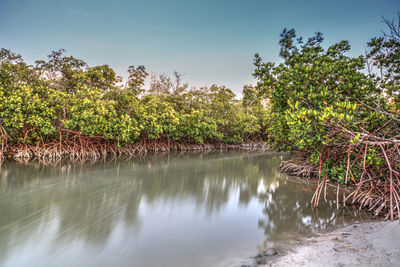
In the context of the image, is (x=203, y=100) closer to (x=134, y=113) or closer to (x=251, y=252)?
(x=134, y=113)

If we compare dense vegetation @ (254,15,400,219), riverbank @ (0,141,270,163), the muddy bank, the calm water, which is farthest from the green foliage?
the muddy bank

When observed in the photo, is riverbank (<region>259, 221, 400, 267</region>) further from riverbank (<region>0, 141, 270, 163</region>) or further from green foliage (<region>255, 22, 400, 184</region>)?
riverbank (<region>0, 141, 270, 163</region>)

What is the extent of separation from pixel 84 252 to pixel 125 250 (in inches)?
21.4

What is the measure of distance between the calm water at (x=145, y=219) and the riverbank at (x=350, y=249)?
0.40 metres

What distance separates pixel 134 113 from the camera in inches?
516

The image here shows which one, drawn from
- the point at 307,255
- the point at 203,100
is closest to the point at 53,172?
the point at 307,255

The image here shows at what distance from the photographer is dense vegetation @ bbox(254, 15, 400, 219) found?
12.8ft

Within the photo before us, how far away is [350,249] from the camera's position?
262 cm

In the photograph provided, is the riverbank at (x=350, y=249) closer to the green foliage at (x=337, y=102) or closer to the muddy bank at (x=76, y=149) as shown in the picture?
the green foliage at (x=337, y=102)

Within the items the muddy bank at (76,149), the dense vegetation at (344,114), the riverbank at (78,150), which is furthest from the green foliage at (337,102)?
the muddy bank at (76,149)

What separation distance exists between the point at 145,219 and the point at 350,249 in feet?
11.1

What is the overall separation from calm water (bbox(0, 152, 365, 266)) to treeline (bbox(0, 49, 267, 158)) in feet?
10.7

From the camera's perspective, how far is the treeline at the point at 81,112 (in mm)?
9164

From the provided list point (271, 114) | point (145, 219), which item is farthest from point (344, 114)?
point (271, 114)
